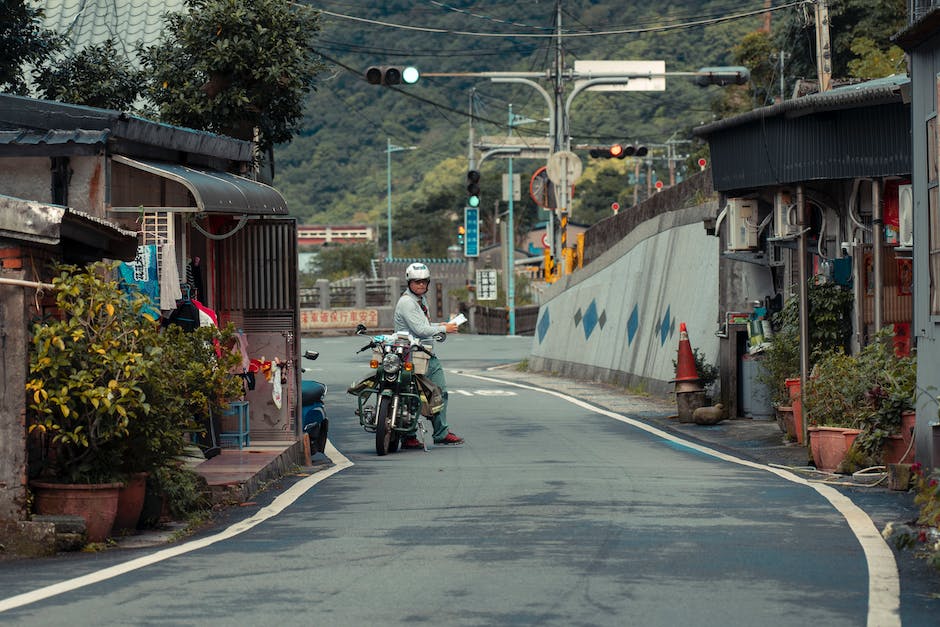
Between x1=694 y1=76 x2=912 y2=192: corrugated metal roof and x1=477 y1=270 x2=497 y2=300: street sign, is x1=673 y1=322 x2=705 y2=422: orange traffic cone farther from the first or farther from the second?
x1=477 y1=270 x2=497 y2=300: street sign

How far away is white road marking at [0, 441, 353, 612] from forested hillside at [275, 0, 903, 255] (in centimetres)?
9125

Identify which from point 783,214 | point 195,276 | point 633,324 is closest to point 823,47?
point 633,324

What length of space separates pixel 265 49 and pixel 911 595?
14.1m

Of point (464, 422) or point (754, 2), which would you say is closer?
point (464, 422)

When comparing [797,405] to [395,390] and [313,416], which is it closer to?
[395,390]

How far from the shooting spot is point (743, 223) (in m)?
19.2

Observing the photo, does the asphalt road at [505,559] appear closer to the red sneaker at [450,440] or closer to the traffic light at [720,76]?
the red sneaker at [450,440]

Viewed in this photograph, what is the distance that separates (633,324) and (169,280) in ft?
53.9

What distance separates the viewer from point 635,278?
97.0ft

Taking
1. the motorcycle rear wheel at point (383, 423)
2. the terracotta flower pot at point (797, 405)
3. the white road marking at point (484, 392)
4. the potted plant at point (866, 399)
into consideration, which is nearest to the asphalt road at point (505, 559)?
the potted plant at point (866, 399)

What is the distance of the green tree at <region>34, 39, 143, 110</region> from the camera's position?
21344mm

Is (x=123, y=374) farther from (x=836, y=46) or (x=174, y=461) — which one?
(x=836, y=46)

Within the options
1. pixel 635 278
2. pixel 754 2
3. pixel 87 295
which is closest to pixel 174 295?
pixel 87 295

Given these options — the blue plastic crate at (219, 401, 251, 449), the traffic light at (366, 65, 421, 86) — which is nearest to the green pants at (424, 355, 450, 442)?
the blue plastic crate at (219, 401, 251, 449)
